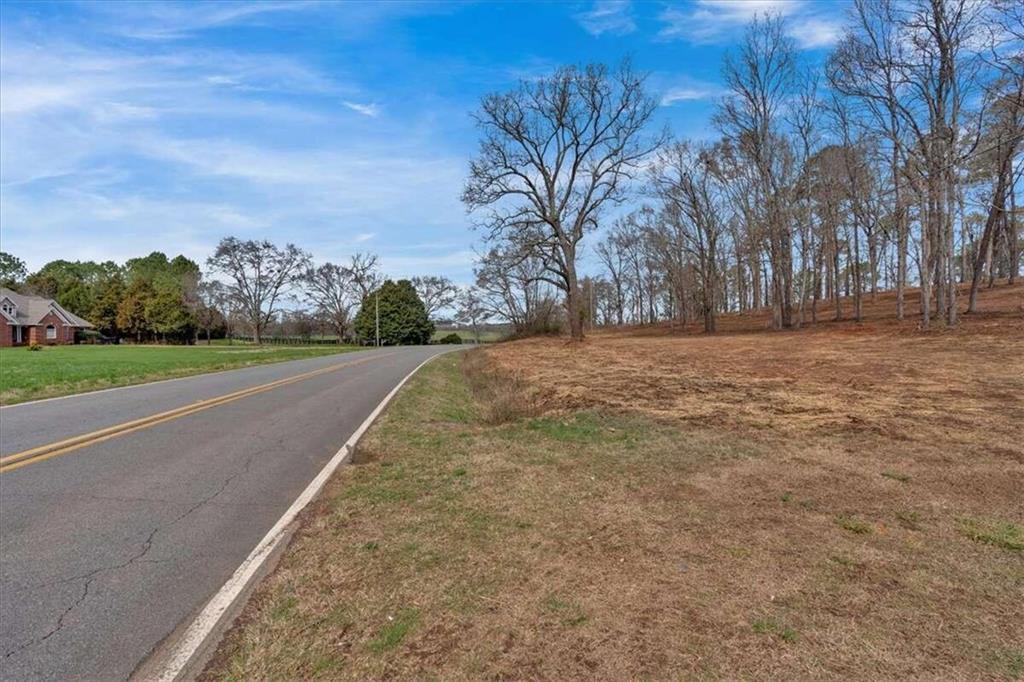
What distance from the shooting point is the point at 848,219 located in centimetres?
3647

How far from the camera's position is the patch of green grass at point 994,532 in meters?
3.81

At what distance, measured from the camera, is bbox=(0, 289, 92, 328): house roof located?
61.9m

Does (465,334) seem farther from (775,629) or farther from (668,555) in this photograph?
(775,629)

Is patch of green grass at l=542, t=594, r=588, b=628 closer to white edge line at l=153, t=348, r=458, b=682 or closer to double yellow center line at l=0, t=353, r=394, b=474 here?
white edge line at l=153, t=348, r=458, b=682

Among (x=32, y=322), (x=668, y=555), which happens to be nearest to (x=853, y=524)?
(x=668, y=555)

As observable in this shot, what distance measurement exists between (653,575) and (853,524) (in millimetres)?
1792

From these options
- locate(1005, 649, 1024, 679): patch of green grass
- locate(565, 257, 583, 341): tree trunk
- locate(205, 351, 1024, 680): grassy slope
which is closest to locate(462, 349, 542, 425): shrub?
locate(205, 351, 1024, 680): grassy slope

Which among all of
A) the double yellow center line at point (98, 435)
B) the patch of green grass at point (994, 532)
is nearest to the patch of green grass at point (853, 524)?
the patch of green grass at point (994, 532)

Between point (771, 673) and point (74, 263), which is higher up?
point (74, 263)

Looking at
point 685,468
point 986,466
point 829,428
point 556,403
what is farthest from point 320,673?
point 556,403

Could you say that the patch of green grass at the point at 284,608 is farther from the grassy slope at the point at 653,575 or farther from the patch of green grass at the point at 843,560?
the patch of green grass at the point at 843,560

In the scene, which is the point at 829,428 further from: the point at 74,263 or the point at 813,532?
the point at 74,263

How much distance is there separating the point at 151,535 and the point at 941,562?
571 cm

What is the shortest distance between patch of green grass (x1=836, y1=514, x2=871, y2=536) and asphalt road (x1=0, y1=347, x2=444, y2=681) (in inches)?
175
